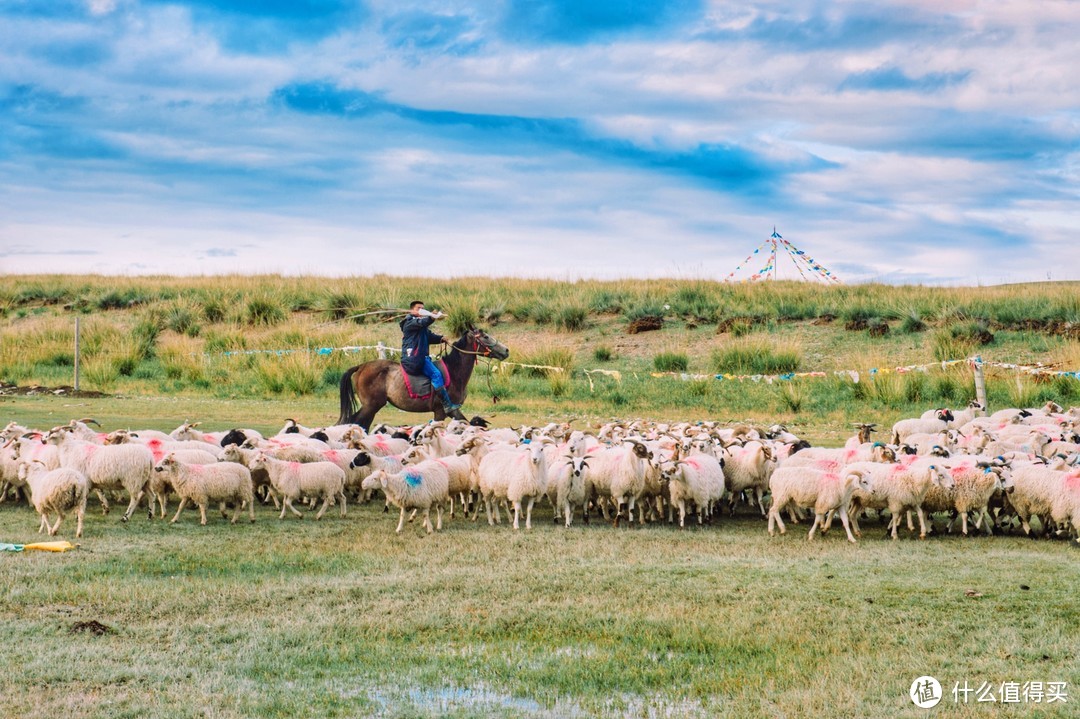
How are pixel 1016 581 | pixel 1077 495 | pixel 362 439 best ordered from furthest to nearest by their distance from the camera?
pixel 362 439 → pixel 1077 495 → pixel 1016 581

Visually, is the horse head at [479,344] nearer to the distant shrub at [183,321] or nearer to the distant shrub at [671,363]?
the distant shrub at [671,363]

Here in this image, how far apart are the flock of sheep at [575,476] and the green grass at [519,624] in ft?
1.95

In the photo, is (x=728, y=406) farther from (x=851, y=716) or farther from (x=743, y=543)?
(x=851, y=716)

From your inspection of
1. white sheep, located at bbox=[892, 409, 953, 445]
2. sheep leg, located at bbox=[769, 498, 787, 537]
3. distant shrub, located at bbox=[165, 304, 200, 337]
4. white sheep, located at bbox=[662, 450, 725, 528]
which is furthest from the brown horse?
distant shrub, located at bbox=[165, 304, 200, 337]

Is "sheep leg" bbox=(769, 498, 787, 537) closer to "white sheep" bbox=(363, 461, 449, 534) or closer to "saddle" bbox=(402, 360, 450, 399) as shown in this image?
"white sheep" bbox=(363, 461, 449, 534)

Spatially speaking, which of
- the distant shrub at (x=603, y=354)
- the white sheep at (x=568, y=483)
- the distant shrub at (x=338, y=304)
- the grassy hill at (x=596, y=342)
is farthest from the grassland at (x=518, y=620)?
the distant shrub at (x=338, y=304)

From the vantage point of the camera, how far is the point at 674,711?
270 inches

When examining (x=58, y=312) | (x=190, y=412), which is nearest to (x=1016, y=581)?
(x=190, y=412)

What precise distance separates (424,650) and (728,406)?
778 inches

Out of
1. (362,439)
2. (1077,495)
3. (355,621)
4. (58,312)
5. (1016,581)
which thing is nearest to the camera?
(355,621)

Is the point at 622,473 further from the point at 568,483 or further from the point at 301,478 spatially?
the point at 301,478

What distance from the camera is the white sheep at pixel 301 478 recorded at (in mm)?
13234

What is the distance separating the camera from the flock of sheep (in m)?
12.2

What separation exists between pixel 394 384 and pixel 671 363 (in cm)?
1349
